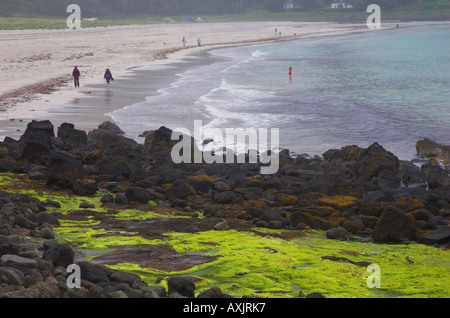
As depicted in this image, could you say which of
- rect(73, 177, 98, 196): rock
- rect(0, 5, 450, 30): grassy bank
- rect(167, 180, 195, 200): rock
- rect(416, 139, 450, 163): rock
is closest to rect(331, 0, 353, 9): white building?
rect(0, 5, 450, 30): grassy bank

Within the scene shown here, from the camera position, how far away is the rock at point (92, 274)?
24.5 feet

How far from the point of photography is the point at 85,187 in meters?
13.9

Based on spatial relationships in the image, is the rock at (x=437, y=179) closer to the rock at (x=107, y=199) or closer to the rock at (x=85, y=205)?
the rock at (x=107, y=199)

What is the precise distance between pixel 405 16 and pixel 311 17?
985 inches

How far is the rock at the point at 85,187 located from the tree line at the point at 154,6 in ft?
444

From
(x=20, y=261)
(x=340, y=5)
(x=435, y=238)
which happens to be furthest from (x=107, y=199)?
(x=340, y=5)

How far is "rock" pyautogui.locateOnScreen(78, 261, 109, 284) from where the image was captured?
7.46 m

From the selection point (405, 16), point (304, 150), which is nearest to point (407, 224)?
point (304, 150)

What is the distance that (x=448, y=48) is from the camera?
84.1 metres

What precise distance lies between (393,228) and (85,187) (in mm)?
A: 7057

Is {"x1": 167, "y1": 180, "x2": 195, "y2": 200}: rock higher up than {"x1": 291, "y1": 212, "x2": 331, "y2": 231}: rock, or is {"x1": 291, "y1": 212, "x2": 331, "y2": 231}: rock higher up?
{"x1": 167, "y1": 180, "x2": 195, "y2": 200}: rock

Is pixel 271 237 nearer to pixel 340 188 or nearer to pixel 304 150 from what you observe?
pixel 340 188

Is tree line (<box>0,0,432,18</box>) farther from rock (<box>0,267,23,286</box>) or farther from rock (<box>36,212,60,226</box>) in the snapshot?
rock (<box>0,267,23,286</box>)

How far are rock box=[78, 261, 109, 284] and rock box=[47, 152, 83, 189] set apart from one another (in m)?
6.98
